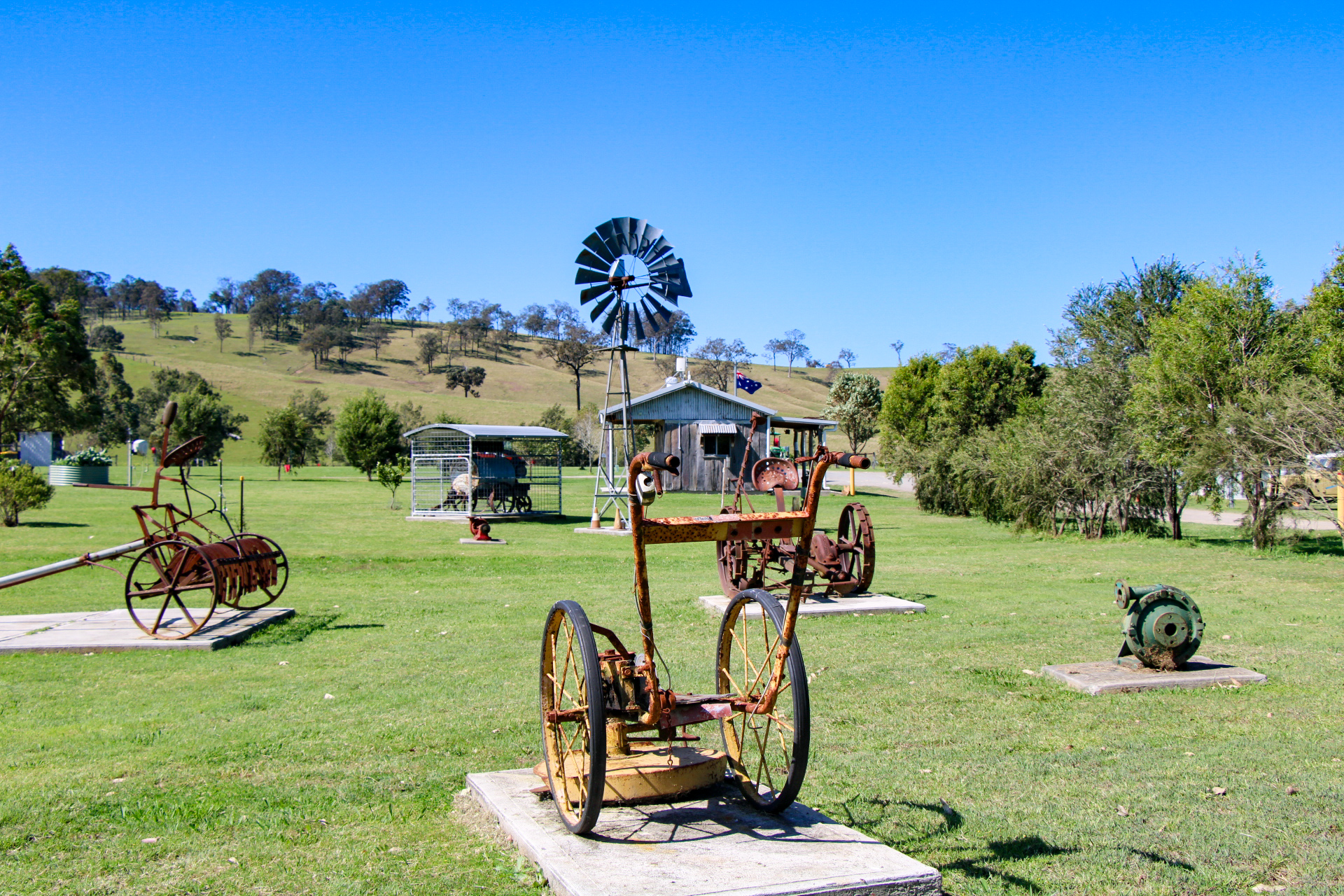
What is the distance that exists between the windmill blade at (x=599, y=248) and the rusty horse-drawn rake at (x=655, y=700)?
18148 mm

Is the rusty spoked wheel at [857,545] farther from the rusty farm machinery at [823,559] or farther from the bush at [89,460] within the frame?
the bush at [89,460]

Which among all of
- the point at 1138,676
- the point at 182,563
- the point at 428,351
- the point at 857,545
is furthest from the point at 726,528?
Answer: the point at 428,351

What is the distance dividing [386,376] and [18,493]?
334ft

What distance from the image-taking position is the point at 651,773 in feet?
14.5

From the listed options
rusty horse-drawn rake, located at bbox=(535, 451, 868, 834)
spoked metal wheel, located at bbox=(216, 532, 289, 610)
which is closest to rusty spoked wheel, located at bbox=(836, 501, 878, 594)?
spoked metal wheel, located at bbox=(216, 532, 289, 610)

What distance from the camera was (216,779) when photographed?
542cm

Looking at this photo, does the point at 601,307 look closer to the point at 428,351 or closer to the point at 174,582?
the point at 174,582

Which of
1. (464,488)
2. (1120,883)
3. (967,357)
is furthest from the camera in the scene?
(967,357)

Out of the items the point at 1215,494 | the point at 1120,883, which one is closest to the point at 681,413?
the point at 1215,494

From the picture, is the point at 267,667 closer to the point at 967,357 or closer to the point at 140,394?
the point at 967,357

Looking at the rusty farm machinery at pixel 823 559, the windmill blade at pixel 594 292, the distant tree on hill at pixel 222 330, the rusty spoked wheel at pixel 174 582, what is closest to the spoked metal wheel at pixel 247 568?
the rusty spoked wheel at pixel 174 582

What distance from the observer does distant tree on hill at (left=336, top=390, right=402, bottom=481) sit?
4912 centimetres

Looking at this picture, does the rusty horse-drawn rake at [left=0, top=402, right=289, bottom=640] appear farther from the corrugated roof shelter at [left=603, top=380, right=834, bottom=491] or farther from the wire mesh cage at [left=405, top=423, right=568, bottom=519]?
the corrugated roof shelter at [left=603, top=380, right=834, bottom=491]

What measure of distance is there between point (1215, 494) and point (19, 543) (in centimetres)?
2350
